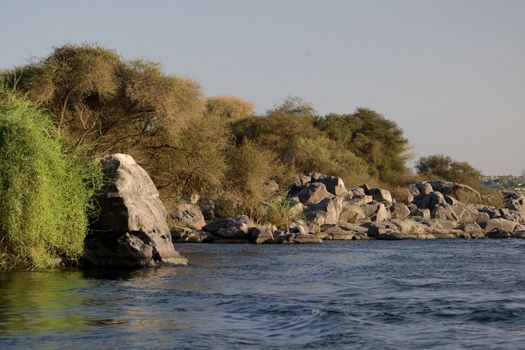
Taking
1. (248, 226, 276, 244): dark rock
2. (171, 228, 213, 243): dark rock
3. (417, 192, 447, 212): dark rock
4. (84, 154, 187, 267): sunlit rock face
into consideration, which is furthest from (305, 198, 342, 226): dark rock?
(84, 154, 187, 267): sunlit rock face

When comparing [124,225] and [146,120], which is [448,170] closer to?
[146,120]

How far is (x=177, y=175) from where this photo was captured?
3631cm

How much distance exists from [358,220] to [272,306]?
98.3 feet

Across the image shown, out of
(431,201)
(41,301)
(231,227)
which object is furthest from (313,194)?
(41,301)

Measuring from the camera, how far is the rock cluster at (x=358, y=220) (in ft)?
132

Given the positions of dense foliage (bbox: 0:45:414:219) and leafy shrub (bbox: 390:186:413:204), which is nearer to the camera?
dense foliage (bbox: 0:45:414:219)

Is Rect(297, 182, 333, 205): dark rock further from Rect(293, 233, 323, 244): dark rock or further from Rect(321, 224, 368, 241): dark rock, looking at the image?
Rect(293, 233, 323, 244): dark rock

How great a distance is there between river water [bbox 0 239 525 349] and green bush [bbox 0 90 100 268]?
75 cm

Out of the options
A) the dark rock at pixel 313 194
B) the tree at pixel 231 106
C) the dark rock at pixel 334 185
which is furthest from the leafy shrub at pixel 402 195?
the tree at pixel 231 106

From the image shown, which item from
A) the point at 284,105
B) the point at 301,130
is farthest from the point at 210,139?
the point at 284,105

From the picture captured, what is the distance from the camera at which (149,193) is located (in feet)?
84.2

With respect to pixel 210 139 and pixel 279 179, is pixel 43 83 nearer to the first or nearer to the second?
pixel 210 139

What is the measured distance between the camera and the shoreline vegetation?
21.7 meters

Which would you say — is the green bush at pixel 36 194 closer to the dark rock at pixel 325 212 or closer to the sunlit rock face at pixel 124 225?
the sunlit rock face at pixel 124 225
